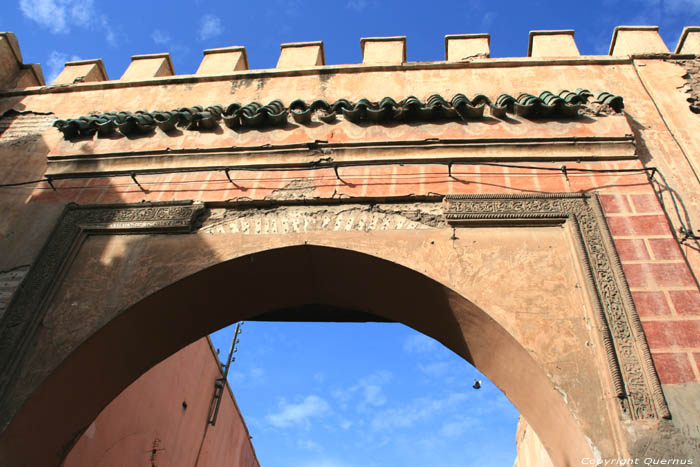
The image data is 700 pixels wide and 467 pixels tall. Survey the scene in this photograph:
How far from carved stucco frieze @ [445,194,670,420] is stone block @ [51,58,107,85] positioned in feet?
14.3

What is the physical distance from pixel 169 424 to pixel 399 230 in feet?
16.0

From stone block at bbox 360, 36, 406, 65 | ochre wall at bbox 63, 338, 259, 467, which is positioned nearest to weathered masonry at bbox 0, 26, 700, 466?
stone block at bbox 360, 36, 406, 65

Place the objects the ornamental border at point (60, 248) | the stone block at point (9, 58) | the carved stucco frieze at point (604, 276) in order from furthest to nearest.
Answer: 1. the stone block at point (9, 58)
2. the ornamental border at point (60, 248)
3. the carved stucco frieze at point (604, 276)

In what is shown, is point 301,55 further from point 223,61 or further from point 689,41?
point 689,41

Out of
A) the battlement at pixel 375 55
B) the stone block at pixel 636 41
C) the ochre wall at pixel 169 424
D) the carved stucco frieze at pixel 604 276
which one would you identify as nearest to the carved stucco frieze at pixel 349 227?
the carved stucco frieze at pixel 604 276

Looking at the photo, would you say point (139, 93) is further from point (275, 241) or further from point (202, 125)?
point (275, 241)

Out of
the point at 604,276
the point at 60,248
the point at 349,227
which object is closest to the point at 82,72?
the point at 60,248

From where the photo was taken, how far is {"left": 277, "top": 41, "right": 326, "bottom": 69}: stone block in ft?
18.6

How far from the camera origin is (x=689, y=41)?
5293 mm

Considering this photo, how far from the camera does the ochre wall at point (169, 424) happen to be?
5555mm

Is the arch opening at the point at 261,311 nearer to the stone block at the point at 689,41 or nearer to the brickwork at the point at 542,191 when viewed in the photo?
the brickwork at the point at 542,191

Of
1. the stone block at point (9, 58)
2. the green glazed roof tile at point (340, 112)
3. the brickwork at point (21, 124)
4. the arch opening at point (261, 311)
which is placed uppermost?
the stone block at point (9, 58)

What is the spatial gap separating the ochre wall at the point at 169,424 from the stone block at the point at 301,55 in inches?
152

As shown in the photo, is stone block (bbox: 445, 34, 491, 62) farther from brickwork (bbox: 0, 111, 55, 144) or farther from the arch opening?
brickwork (bbox: 0, 111, 55, 144)
